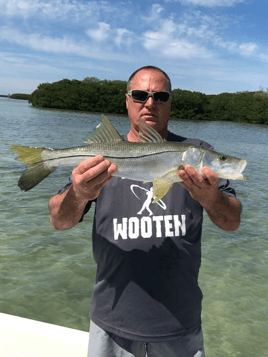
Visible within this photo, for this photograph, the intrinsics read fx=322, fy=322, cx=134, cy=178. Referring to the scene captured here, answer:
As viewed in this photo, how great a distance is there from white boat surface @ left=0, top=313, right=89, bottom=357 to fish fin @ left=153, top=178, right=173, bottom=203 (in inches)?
96.0

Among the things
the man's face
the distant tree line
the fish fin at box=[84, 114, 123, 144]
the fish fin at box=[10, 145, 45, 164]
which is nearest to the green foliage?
the distant tree line

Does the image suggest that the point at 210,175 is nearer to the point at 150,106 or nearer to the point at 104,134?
the point at 104,134

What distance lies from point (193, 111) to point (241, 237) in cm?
11599

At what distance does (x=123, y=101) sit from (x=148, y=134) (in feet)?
397

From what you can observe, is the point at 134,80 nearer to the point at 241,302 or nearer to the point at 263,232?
the point at 241,302

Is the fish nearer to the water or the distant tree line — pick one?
the water

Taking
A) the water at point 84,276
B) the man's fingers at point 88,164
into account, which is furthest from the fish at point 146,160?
the water at point 84,276

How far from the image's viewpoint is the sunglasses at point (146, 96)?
11.6ft

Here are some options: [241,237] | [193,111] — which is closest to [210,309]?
[241,237]

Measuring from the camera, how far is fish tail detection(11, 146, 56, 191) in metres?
2.92

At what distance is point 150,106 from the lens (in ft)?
11.5

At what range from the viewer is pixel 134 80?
371 cm

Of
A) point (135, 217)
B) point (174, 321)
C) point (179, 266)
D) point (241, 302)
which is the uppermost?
point (135, 217)

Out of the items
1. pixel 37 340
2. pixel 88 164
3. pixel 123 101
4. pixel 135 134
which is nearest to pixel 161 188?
pixel 88 164
